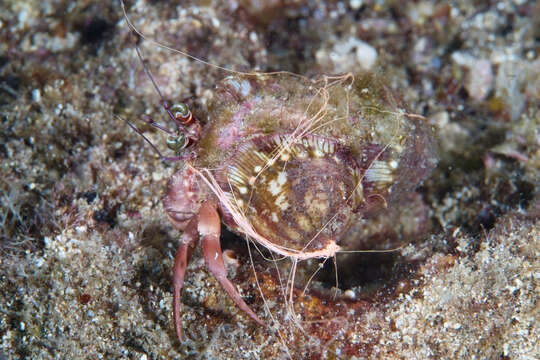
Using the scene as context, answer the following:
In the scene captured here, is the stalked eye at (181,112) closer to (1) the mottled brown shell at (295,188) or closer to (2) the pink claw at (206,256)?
(1) the mottled brown shell at (295,188)

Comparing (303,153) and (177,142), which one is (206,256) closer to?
(177,142)

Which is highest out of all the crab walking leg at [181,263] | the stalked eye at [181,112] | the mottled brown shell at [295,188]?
the stalked eye at [181,112]

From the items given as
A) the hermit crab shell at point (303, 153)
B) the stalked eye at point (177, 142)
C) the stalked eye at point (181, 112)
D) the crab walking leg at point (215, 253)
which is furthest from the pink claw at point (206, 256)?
the stalked eye at point (181, 112)

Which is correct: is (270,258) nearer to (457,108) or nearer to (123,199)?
(123,199)

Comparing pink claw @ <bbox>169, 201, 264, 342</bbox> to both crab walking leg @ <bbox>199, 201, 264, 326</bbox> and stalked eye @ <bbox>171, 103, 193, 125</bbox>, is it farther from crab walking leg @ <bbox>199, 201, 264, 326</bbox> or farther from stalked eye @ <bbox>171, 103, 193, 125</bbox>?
stalked eye @ <bbox>171, 103, 193, 125</bbox>

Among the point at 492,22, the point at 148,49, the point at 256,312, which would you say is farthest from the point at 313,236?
the point at 492,22

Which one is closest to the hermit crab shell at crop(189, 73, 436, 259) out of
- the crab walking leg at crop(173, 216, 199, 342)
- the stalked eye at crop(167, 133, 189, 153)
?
the stalked eye at crop(167, 133, 189, 153)
